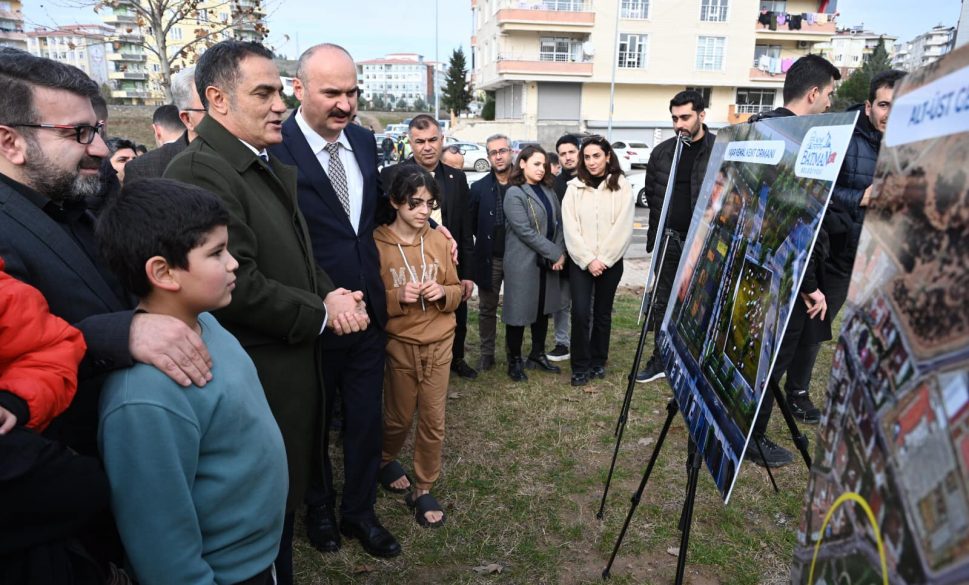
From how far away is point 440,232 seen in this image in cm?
340

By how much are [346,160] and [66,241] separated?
1.54 metres

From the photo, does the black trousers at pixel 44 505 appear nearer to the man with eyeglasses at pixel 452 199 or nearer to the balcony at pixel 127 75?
the man with eyeglasses at pixel 452 199

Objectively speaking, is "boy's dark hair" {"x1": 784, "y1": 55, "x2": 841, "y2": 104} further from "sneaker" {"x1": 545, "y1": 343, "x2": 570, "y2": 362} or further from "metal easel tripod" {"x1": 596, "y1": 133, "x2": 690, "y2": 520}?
"sneaker" {"x1": 545, "y1": 343, "x2": 570, "y2": 362}

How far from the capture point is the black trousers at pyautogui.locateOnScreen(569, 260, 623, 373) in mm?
5004

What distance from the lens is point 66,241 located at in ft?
5.04

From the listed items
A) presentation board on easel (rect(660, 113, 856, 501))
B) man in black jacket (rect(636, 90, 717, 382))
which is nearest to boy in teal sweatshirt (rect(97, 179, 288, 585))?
presentation board on easel (rect(660, 113, 856, 501))

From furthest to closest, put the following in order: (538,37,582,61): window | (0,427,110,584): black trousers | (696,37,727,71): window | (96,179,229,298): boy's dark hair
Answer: (538,37,582,61): window
(696,37,727,71): window
(96,179,229,298): boy's dark hair
(0,427,110,584): black trousers

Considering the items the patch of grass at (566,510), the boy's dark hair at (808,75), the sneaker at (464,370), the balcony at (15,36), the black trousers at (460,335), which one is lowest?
the patch of grass at (566,510)

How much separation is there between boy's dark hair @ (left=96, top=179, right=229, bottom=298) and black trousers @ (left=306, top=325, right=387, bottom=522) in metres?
1.36

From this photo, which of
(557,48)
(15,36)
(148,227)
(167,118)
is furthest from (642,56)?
(15,36)

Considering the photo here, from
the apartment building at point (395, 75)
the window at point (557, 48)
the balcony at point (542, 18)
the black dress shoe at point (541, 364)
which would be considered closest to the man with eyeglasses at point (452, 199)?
the black dress shoe at point (541, 364)

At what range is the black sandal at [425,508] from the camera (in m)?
3.22

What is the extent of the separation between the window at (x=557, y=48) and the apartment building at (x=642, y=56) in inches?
2.6

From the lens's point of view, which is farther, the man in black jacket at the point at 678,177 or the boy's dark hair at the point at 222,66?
the man in black jacket at the point at 678,177
